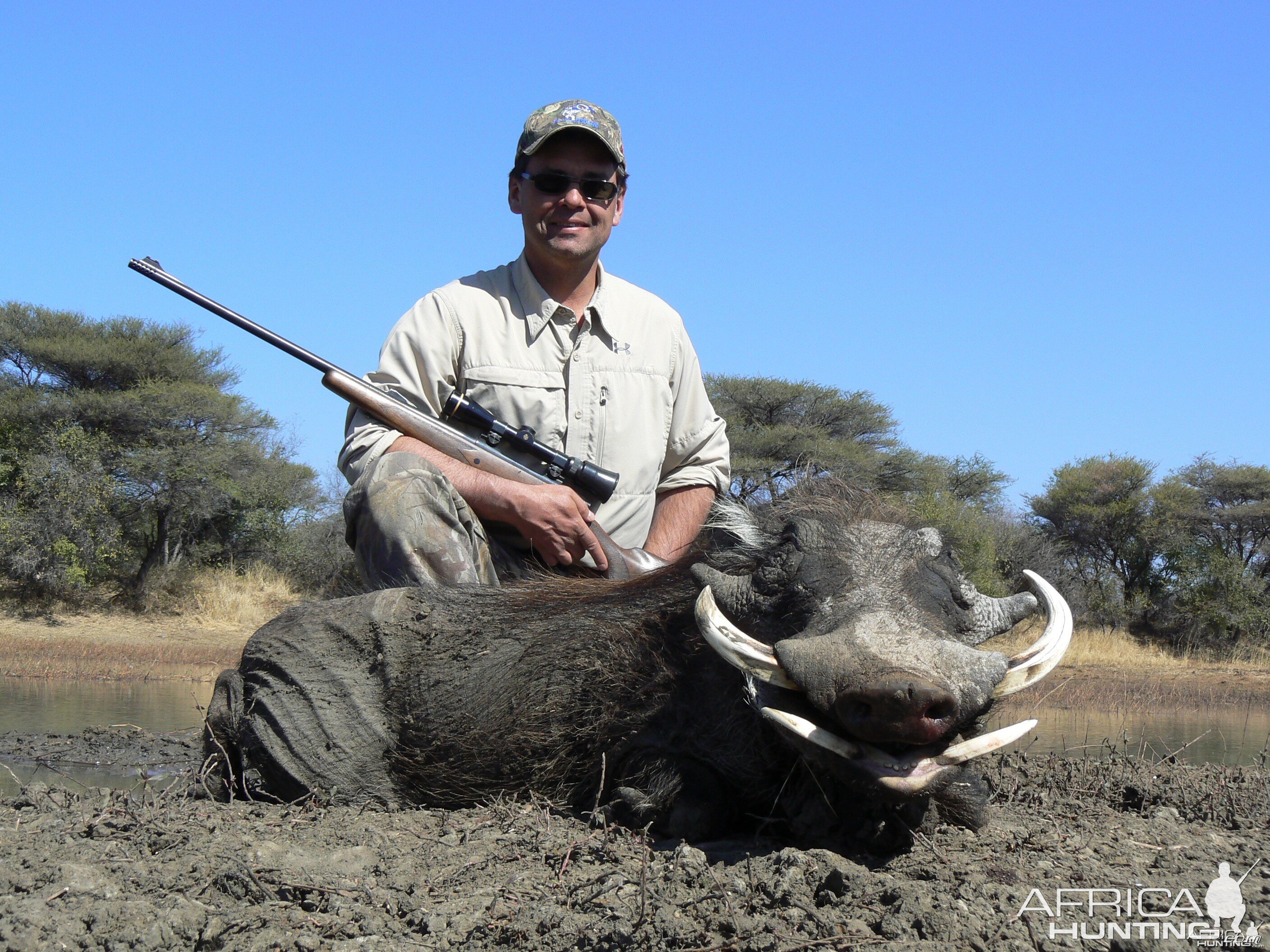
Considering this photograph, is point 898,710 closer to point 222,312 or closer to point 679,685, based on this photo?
point 679,685

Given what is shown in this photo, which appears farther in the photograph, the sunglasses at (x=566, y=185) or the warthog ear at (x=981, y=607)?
the sunglasses at (x=566, y=185)

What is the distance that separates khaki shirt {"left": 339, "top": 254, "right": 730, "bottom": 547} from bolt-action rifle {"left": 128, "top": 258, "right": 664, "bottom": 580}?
3.3 inches

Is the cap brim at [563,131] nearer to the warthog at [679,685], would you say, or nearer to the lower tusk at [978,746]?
the warthog at [679,685]

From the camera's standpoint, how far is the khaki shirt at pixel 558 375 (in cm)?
486

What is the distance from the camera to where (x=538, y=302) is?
5039 mm

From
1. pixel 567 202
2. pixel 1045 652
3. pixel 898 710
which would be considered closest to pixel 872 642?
pixel 898 710

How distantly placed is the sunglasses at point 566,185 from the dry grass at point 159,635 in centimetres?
711

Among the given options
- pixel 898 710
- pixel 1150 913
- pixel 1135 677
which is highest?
pixel 898 710

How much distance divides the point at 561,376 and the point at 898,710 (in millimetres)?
2833

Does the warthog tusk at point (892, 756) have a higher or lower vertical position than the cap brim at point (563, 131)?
lower

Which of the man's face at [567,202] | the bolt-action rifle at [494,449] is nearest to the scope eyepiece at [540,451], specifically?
the bolt-action rifle at [494,449]

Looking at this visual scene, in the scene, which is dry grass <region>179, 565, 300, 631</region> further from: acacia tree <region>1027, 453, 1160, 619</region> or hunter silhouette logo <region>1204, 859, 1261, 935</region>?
hunter silhouette logo <region>1204, 859, 1261, 935</region>

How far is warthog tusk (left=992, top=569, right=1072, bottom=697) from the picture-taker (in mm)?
2787

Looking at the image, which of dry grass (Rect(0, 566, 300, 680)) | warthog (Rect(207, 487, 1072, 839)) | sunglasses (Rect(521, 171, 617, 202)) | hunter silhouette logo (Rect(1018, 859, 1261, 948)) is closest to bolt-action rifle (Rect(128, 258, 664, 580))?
warthog (Rect(207, 487, 1072, 839))
